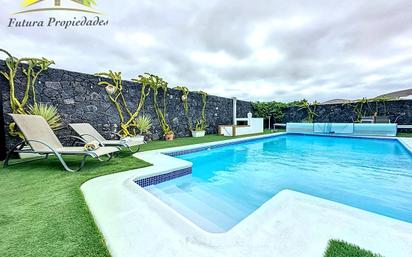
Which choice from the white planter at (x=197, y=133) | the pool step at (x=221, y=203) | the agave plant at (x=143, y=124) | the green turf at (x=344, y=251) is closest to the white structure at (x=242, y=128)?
the white planter at (x=197, y=133)

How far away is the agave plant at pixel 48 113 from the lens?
4309 millimetres

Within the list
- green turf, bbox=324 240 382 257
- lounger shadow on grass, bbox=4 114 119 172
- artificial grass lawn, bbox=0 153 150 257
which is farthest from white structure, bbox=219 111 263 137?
green turf, bbox=324 240 382 257

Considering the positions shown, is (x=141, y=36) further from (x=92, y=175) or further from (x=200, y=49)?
(x=92, y=175)

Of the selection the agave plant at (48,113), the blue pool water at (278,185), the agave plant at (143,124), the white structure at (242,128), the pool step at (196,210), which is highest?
the agave plant at (48,113)

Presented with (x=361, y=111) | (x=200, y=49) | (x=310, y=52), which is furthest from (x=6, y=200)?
(x=361, y=111)

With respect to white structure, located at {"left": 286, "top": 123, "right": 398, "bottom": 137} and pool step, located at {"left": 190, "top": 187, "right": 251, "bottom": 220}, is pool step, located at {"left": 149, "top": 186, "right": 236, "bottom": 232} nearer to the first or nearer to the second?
pool step, located at {"left": 190, "top": 187, "right": 251, "bottom": 220}

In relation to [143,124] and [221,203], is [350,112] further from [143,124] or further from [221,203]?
[221,203]

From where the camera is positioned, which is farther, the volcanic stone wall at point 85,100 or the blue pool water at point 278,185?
the volcanic stone wall at point 85,100

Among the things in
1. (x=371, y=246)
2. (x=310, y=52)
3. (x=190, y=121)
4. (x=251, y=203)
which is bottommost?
(x=251, y=203)

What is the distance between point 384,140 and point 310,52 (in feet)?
16.9

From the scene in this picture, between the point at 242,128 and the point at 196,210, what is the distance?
7.72 m

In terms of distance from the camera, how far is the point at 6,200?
193 centimetres

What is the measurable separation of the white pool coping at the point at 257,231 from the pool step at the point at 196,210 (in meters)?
0.49

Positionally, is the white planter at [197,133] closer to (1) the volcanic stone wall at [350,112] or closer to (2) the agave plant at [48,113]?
(2) the agave plant at [48,113]
